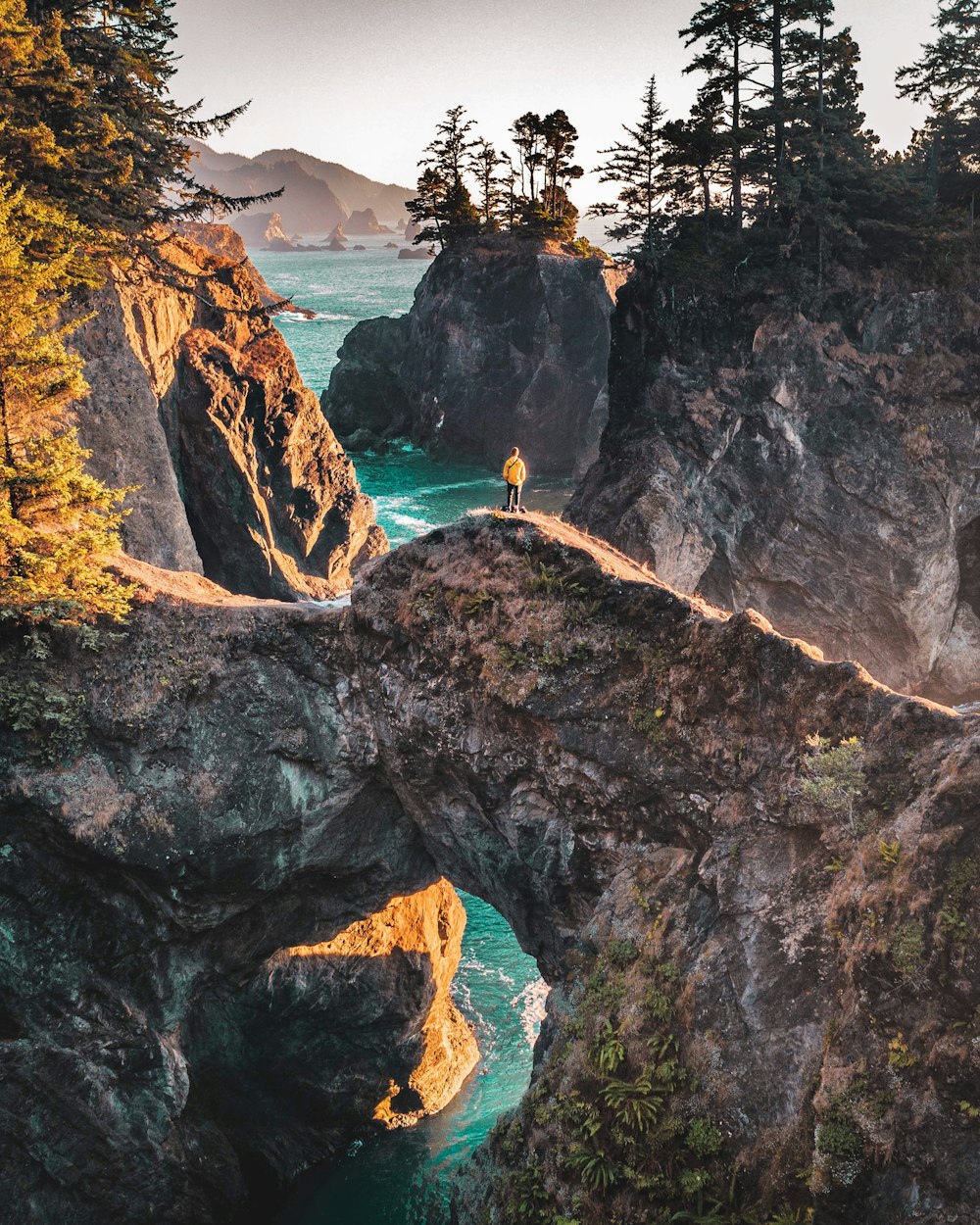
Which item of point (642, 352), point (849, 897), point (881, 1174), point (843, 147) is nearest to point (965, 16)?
point (843, 147)

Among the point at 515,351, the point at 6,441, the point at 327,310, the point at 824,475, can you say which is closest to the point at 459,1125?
the point at 6,441

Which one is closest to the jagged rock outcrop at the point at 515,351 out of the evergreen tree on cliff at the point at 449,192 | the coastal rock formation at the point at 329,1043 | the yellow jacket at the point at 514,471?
the evergreen tree on cliff at the point at 449,192

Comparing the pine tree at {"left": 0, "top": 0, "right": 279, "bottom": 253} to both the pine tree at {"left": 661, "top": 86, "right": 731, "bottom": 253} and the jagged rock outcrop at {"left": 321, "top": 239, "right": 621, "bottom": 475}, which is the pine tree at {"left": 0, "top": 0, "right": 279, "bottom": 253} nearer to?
the pine tree at {"left": 661, "top": 86, "right": 731, "bottom": 253}

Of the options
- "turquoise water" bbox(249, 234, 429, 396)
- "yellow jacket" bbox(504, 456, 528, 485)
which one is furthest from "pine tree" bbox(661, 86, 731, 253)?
"turquoise water" bbox(249, 234, 429, 396)

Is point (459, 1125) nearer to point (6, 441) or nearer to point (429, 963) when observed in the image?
point (429, 963)

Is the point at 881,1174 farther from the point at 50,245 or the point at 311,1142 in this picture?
the point at 50,245
